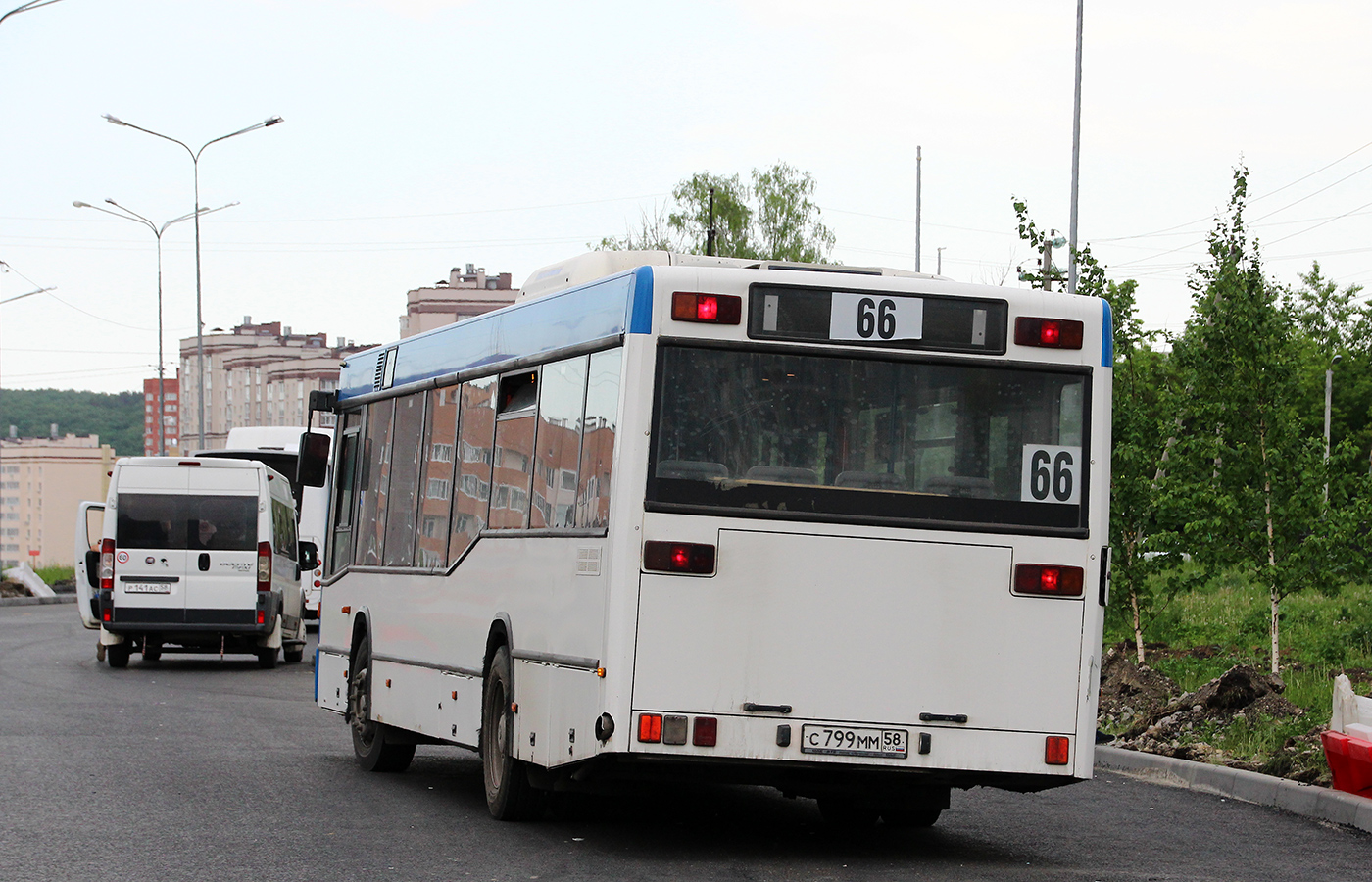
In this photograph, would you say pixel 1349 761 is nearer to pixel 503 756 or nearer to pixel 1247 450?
pixel 503 756

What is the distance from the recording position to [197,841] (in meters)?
9.84

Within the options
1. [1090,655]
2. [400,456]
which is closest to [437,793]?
[400,456]

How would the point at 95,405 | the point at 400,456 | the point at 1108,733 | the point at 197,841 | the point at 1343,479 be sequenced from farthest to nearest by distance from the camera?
the point at 95,405
the point at 1343,479
the point at 1108,733
the point at 400,456
the point at 197,841

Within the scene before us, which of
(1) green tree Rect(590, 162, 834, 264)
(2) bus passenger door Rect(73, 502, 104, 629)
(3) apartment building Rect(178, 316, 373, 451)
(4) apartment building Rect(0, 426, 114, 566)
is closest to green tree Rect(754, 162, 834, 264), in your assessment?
(1) green tree Rect(590, 162, 834, 264)

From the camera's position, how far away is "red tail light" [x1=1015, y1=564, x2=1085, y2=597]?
31.0 feet

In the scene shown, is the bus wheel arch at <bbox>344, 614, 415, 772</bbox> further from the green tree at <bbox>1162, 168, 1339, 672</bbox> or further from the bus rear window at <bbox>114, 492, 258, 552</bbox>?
the bus rear window at <bbox>114, 492, 258, 552</bbox>

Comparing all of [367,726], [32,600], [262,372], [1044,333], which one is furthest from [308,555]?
[262,372]

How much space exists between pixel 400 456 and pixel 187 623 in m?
13.0

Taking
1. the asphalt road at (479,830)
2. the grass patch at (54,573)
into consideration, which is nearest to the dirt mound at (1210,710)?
the asphalt road at (479,830)

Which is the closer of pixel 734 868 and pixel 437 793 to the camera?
pixel 734 868

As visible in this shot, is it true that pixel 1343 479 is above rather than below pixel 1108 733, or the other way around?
above

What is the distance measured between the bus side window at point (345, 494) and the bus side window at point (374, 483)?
276mm

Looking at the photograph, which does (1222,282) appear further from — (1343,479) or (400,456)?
(400,456)

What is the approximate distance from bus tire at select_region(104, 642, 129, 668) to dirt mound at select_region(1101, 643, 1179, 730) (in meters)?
13.1
